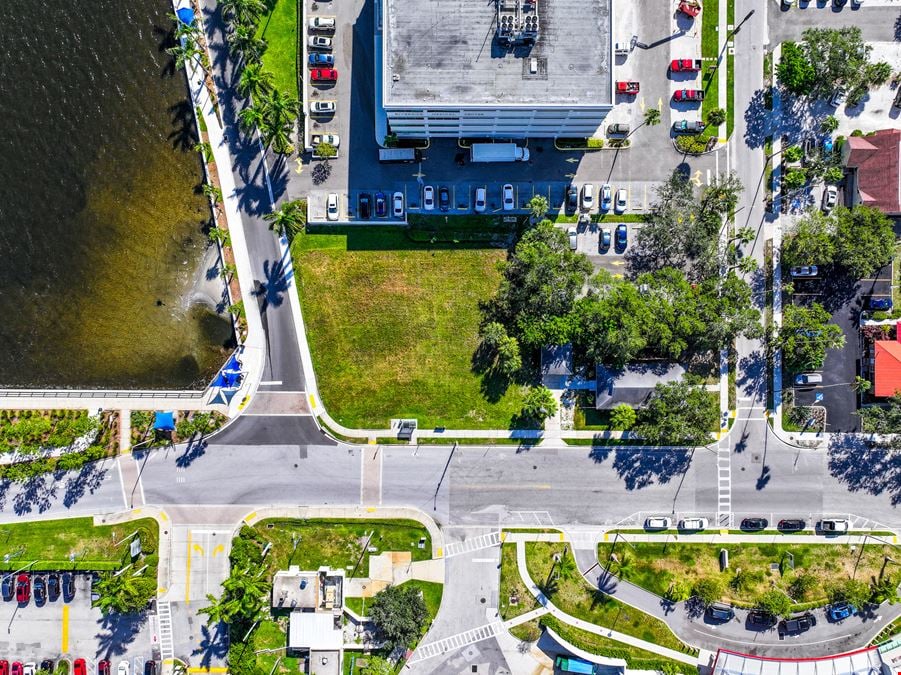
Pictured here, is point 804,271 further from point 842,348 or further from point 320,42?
point 320,42

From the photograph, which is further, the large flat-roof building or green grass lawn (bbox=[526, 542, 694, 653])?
green grass lawn (bbox=[526, 542, 694, 653])

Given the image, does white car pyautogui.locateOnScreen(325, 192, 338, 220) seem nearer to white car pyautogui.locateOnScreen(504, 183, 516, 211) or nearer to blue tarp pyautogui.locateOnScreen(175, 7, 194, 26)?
white car pyautogui.locateOnScreen(504, 183, 516, 211)

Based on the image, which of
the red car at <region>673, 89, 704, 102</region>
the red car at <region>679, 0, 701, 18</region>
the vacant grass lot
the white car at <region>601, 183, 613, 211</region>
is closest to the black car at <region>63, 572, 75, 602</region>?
the vacant grass lot

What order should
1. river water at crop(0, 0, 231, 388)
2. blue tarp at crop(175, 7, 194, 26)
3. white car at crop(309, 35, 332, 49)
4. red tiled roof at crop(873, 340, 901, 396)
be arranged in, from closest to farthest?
red tiled roof at crop(873, 340, 901, 396), white car at crop(309, 35, 332, 49), blue tarp at crop(175, 7, 194, 26), river water at crop(0, 0, 231, 388)

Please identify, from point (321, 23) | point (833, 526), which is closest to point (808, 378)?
point (833, 526)

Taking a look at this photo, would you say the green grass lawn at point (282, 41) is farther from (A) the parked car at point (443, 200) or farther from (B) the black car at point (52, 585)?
(B) the black car at point (52, 585)

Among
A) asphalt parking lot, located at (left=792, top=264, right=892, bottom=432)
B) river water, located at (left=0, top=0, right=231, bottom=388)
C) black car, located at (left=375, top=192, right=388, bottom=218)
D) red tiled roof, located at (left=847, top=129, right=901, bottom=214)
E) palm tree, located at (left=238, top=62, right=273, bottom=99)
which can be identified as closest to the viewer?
palm tree, located at (left=238, top=62, right=273, bottom=99)

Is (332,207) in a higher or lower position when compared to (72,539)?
higher

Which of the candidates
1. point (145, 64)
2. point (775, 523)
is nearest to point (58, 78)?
point (145, 64)
